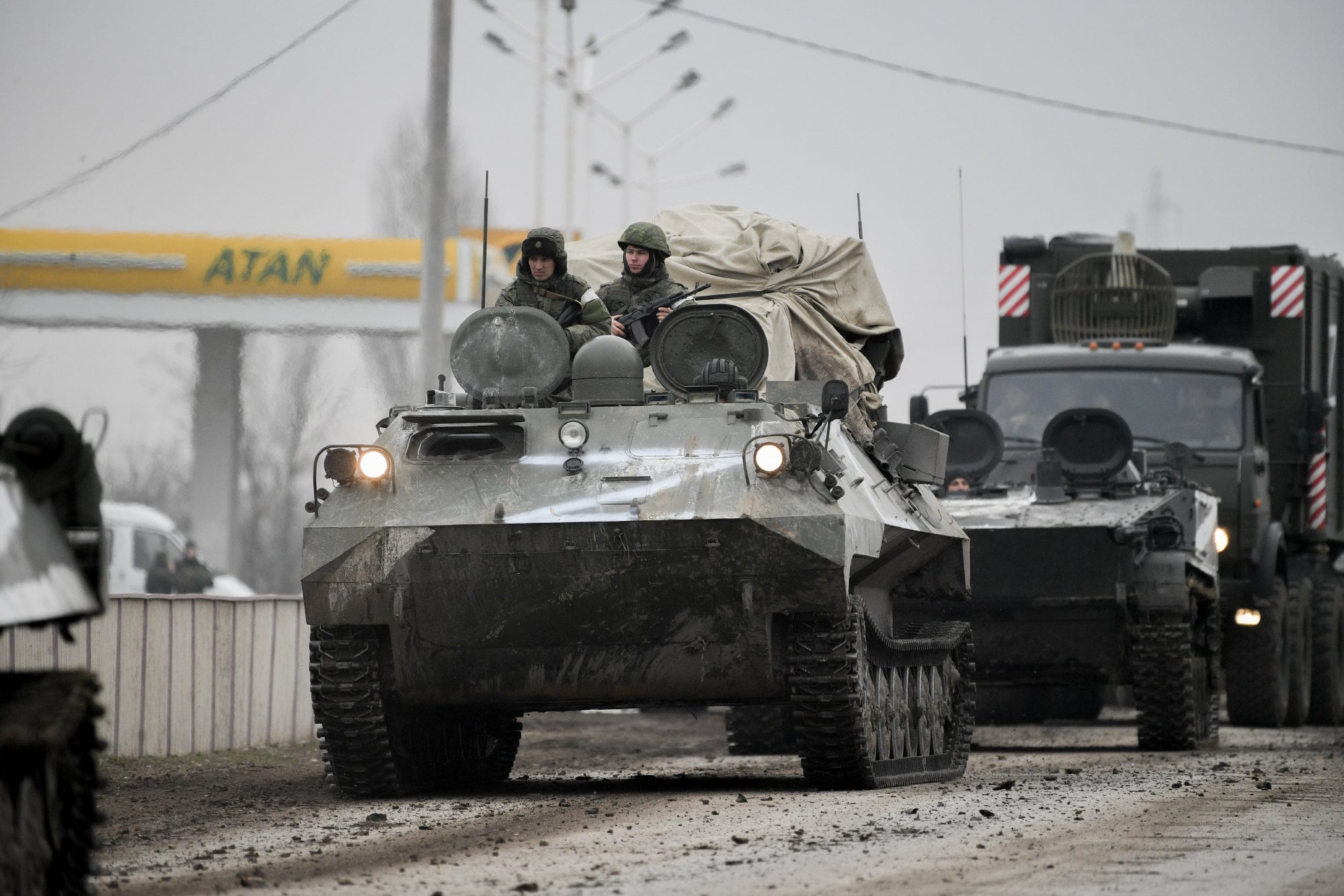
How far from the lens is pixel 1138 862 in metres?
7.60

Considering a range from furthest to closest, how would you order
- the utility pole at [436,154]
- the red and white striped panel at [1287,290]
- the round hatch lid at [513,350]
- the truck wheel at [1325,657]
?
the truck wheel at [1325,657]
the red and white striped panel at [1287,290]
the utility pole at [436,154]
the round hatch lid at [513,350]

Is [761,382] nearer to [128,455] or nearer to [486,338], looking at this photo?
[486,338]

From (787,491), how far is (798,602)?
48 centimetres

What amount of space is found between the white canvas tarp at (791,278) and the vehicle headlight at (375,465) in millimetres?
2824

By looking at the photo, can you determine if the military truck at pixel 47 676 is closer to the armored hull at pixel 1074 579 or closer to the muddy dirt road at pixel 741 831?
the muddy dirt road at pixel 741 831

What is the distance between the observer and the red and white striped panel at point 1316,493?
1875cm

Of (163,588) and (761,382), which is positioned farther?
(163,588)

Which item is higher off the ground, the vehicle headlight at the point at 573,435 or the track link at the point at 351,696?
the vehicle headlight at the point at 573,435

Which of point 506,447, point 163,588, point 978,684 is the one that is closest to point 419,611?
point 506,447

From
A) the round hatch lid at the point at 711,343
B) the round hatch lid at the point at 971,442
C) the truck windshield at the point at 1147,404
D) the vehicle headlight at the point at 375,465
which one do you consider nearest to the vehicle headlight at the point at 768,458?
the round hatch lid at the point at 711,343

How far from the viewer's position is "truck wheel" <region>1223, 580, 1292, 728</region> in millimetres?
17172

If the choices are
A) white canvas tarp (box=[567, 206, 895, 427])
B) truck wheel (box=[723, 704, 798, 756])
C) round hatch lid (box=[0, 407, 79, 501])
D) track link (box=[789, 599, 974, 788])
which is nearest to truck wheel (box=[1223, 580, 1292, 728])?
truck wheel (box=[723, 704, 798, 756])

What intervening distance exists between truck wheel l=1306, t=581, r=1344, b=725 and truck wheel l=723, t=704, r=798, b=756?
641cm

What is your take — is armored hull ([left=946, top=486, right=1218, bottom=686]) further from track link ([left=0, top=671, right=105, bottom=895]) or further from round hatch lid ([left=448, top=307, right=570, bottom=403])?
track link ([left=0, top=671, right=105, bottom=895])
